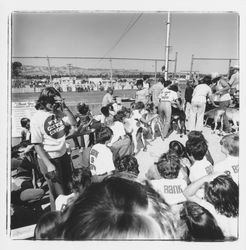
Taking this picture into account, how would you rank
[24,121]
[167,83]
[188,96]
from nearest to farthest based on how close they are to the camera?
[24,121] → [167,83] → [188,96]

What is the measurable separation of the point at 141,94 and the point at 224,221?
4.61 feet

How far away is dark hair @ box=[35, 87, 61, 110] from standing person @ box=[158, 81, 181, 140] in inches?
41.2

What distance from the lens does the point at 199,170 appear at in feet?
8.04

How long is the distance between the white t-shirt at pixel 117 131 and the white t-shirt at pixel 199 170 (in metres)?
0.78

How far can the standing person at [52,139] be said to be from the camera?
2439mm

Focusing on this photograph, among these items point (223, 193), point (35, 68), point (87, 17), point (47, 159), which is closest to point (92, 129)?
point (47, 159)

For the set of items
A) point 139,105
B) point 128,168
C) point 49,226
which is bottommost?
point 49,226

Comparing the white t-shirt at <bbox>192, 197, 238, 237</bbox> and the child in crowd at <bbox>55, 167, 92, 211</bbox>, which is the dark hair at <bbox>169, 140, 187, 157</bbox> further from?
the child in crowd at <bbox>55, 167, 92, 211</bbox>

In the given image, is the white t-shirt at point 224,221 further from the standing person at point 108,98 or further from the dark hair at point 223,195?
the standing person at point 108,98

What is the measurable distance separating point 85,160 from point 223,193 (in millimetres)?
1255

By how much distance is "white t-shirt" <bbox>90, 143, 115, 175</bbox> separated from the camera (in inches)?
99.7

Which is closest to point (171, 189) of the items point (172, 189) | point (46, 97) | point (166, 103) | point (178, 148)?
point (172, 189)

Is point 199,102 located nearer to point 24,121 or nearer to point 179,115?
point 179,115
